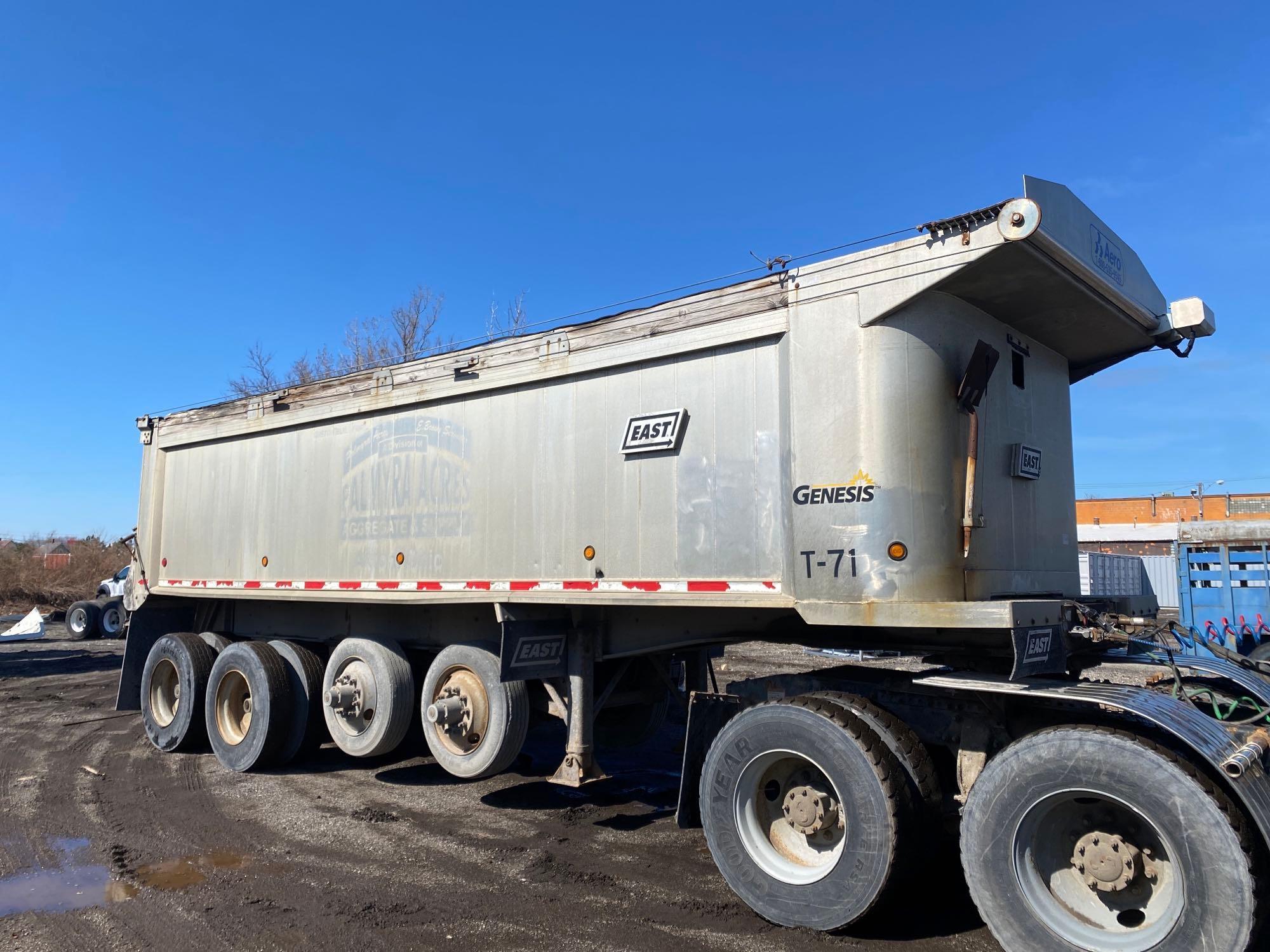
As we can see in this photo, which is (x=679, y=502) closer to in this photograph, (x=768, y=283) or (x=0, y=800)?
(x=768, y=283)

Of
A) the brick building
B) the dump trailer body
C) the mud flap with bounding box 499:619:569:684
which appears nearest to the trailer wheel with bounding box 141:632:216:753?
the dump trailer body

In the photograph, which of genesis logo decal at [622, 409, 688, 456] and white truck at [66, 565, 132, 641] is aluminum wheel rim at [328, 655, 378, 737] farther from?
white truck at [66, 565, 132, 641]

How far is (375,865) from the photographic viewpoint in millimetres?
5824

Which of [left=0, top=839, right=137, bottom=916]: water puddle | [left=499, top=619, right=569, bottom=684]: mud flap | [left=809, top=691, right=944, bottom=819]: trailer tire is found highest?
[left=499, top=619, right=569, bottom=684]: mud flap

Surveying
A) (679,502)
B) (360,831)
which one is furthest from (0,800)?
(679,502)

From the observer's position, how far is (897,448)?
15.9ft

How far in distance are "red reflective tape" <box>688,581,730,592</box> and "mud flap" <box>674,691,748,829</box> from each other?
64cm

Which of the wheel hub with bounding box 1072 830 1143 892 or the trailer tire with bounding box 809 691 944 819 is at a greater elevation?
the trailer tire with bounding box 809 691 944 819

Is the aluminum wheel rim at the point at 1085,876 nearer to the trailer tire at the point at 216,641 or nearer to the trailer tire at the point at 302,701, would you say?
the trailer tire at the point at 302,701

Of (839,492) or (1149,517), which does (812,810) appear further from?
(1149,517)

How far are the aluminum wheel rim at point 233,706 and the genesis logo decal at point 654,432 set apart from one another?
526cm

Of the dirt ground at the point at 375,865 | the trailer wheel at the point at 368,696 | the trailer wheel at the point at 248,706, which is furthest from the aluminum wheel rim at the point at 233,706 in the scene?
the trailer wheel at the point at 368,696

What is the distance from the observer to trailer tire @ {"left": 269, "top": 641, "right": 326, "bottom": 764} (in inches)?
343

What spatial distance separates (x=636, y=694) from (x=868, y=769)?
324 cm
